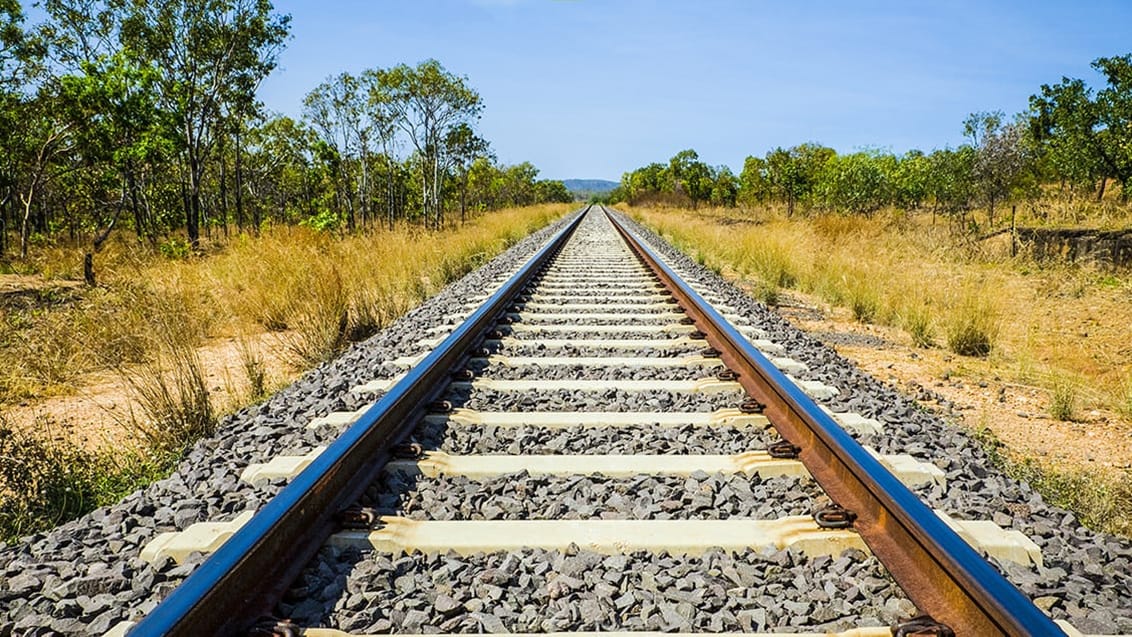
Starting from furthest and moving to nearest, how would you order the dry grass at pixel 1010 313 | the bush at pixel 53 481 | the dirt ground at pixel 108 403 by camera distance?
the dirt ground at pixel 108 403 < the dry grass at pixel 1010 313 < the bush at pixel 53 481

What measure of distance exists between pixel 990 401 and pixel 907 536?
2953 millimetres

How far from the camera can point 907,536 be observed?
1.92 meters

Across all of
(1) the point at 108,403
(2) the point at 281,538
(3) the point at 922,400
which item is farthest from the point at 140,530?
(3) the point at 922,400

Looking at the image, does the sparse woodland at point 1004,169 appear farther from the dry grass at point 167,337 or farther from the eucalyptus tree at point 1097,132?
the dry grass at point 167,337

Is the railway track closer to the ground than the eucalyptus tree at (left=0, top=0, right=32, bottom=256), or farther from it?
closer to the ground

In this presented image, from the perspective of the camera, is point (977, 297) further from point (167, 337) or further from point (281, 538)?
point (167, 337)

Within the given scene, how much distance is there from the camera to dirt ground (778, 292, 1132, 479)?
11.4 ft

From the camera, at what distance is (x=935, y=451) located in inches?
114

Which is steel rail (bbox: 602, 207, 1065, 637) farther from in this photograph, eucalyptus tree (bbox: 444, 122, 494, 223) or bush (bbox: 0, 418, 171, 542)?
eucalyptus tree (bbox: 444, 122, 494, 223)

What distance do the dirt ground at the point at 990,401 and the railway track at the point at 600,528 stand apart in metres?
0.98

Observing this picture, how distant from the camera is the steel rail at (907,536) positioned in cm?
150

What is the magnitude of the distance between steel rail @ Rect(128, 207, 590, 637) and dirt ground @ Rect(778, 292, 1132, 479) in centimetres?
309

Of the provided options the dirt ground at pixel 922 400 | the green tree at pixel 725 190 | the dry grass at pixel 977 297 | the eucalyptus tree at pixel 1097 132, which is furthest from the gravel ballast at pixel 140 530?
the green tree at pixel 725 190

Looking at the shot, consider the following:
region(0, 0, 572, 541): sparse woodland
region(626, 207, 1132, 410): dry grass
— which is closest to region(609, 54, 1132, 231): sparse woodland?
region(626, 207, 1132, 410): dry grass
